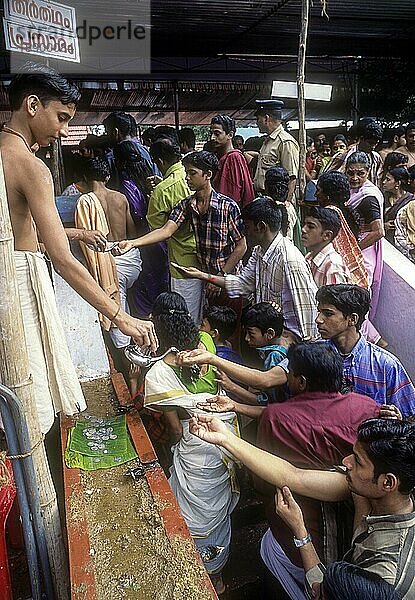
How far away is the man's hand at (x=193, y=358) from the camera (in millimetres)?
2381

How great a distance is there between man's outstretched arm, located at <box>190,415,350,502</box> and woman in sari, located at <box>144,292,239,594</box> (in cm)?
34

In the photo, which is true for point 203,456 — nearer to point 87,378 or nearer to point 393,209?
point 87,378

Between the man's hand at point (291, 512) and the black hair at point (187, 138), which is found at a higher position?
the black hair at point (187, 138)

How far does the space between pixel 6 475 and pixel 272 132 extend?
399cm

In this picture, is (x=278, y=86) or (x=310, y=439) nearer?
(x=310, y=439)

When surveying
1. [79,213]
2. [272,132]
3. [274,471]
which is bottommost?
[274,471]

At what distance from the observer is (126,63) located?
8859mm

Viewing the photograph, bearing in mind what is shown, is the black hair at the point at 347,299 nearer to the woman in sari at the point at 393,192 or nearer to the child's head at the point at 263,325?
the child's head at the point at 263,325

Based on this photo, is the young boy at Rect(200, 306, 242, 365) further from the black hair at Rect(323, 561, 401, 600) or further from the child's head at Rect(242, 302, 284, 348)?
the black hair at Rect(323, 561, 401, 600)

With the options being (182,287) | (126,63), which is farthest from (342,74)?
(182,287)

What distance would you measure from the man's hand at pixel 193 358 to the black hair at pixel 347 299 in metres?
0.63

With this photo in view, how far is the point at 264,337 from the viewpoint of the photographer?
2.93 m

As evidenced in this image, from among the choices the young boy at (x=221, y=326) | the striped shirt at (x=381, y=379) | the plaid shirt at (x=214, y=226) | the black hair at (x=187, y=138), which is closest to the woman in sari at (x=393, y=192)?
the plaid shirt at (x=214, y=226)

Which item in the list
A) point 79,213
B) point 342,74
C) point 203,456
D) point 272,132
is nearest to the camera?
point 203,456
